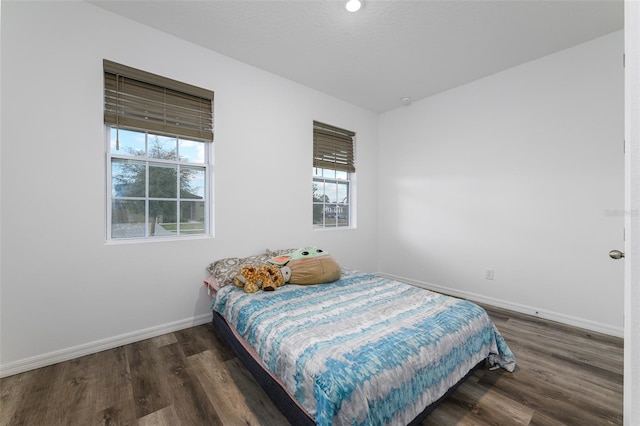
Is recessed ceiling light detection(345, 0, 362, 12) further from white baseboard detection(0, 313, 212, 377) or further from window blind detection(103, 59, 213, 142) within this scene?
white baseboard detection(0, 313, 212, 377)

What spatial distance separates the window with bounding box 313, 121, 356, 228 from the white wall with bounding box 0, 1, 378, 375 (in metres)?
1.06

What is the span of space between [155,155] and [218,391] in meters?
2.07

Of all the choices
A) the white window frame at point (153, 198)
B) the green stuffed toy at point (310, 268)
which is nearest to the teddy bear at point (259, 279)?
the green stuffed toy at point (310, 268)

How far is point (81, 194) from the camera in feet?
6.64

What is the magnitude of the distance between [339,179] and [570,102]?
2.70 m

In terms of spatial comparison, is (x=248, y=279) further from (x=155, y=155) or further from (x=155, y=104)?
(x=155, y=104)

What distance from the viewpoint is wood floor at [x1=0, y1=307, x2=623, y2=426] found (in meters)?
1.44

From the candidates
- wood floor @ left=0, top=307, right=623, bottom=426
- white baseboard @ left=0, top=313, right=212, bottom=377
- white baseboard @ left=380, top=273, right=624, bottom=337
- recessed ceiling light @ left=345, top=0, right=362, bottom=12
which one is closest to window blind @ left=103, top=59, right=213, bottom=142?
recessed ceiling light @ left=345, top=0, right=362, bottom=12

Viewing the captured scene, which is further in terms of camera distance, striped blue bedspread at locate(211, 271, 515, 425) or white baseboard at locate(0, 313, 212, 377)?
white baseboard at locate(0, 313, 212, 377)

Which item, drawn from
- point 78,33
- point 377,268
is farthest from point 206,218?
point 377,268

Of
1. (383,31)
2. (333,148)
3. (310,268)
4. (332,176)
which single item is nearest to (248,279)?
(310,268)

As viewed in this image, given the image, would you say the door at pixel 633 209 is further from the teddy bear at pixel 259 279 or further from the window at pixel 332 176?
the window at pixel 332 176

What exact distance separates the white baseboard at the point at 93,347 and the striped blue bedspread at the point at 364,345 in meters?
0.58

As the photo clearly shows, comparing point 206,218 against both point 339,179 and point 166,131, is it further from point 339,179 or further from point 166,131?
point 339,179
